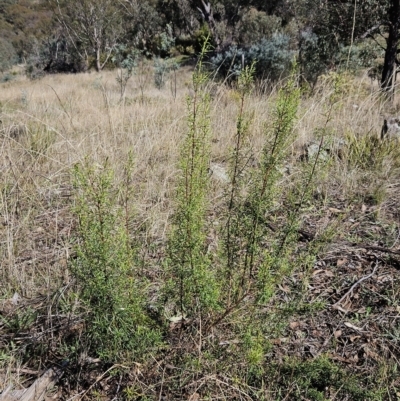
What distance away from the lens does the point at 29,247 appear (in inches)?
85.0

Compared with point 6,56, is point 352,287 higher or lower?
higher

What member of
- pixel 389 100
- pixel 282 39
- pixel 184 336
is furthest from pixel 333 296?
pixel 282 39

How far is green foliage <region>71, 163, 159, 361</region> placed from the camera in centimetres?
117

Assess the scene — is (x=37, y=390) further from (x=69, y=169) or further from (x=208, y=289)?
(x=69, y=169)

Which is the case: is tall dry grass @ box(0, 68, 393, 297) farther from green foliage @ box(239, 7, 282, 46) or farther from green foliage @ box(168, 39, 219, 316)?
green foliage @ box(239, 7, 282, 46)

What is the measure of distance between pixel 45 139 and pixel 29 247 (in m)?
1.69

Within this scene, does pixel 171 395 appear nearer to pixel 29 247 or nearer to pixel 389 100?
pixel 29 247

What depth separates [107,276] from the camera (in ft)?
4.03

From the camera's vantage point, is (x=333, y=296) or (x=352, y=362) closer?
(x=352, y=362)

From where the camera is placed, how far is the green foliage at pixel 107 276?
1.17m

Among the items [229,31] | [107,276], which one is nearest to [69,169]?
[107,276]

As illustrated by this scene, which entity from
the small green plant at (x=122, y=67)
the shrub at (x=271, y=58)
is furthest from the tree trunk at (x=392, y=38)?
the shrub at (x=271, y=58)

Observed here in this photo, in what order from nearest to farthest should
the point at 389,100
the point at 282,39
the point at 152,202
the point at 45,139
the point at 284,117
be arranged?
the point at 284,117, the point at 152,202, the point at 45,139, the point at 389,100, the point at 282,39

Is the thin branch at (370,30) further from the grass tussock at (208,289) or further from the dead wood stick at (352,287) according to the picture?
the dead wood stick at (352,287)
